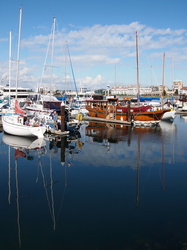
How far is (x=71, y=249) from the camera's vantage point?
895 centimetres

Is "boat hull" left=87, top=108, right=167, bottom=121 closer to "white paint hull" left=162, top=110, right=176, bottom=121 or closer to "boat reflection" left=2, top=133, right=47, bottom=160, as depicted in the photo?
"white paint hull" left=162, top=110, right=176, bottom=121

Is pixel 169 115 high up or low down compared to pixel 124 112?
down

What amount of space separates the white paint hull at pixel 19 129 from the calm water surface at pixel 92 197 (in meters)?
Result: 2.33

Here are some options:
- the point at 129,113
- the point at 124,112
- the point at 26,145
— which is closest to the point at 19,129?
the point at 26,145

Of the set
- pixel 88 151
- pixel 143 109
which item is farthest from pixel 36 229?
pixel 143 109

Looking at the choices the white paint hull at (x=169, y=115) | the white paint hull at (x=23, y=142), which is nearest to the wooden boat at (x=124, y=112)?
the white paint hull at (x=169, y=115)

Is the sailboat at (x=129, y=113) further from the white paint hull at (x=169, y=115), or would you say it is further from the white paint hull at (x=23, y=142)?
the white paint hull at (x=23, y=142)

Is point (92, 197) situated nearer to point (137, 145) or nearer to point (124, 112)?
point (137, 145)

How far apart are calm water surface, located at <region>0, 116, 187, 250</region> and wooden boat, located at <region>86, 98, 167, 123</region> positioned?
52.4 feet

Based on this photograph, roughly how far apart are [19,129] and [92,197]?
55.4 ft

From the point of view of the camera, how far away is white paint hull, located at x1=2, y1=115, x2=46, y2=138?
87.3ft

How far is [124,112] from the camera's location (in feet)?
137

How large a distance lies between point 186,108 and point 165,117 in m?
17.4

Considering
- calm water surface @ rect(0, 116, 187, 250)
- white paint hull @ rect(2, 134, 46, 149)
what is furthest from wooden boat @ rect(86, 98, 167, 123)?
white paint hull @ rect(2, 134, 46, 149)
